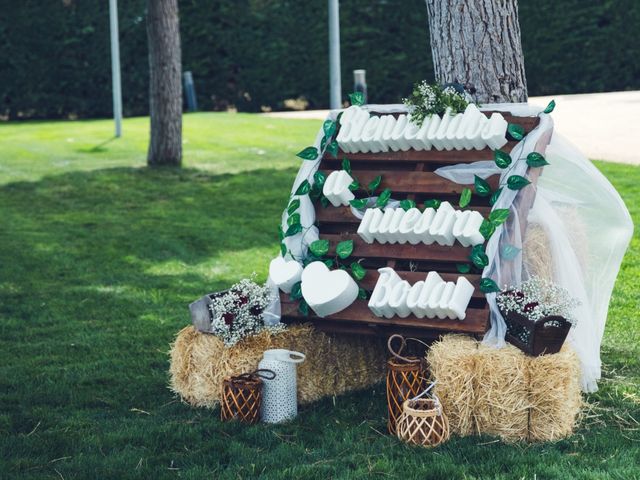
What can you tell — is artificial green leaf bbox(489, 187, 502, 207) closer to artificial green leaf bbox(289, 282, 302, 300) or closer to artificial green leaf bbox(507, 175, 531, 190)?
artificial green leaf bbox(507, 175, 531, 190)

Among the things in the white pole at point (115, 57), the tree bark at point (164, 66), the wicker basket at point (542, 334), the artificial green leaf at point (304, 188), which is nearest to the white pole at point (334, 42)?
the tree bark at point (164, 66)

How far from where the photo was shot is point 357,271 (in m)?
4.87

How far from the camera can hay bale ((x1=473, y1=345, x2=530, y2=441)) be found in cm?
438

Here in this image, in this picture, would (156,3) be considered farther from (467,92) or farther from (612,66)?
(612,66)

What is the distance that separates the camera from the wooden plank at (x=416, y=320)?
455 cm

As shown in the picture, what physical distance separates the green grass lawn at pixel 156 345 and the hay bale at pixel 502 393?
0.09m

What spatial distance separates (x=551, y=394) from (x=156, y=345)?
279cm

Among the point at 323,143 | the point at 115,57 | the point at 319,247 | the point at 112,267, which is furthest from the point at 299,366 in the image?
the point at 115,57

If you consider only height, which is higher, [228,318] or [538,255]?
[538,255]

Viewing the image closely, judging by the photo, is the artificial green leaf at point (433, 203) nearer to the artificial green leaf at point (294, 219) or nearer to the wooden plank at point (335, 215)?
the wooden plank at point (335, 215)

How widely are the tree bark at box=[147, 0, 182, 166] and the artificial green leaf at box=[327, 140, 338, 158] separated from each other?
7348mm

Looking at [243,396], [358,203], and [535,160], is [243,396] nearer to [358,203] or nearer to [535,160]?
[358,203]

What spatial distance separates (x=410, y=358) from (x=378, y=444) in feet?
1.47

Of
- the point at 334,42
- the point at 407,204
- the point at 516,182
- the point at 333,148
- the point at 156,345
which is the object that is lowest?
the point at 156,345
